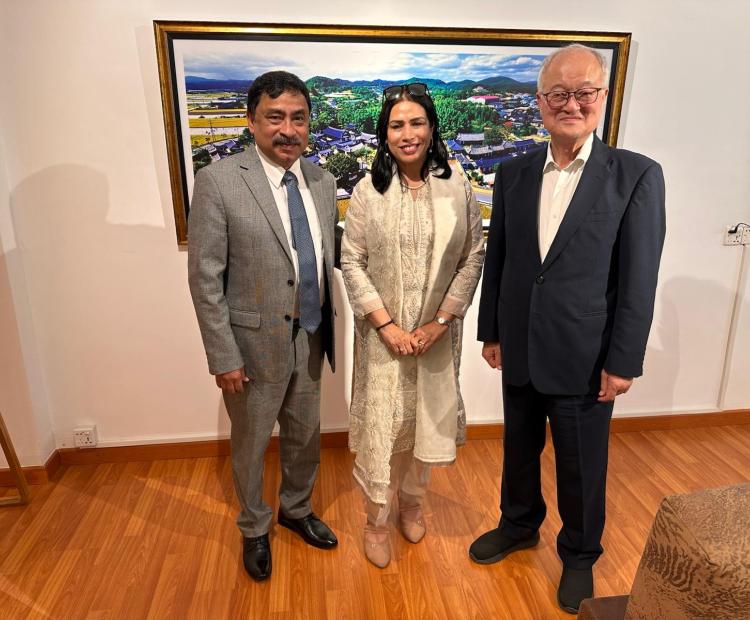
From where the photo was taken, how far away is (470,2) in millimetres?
2305

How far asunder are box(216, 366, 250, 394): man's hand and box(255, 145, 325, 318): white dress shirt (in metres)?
0.26

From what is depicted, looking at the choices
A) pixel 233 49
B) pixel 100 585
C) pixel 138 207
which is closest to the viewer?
pixel 100 585

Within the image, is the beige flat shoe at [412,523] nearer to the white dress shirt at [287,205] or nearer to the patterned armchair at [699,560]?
the white dress shirt at [287,205]

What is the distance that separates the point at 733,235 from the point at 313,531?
2.43 meters

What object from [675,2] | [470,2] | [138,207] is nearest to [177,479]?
[138,207]

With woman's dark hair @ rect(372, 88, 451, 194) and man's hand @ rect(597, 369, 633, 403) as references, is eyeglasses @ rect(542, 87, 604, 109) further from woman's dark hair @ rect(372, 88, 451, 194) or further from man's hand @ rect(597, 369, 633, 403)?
man's hand @ rect(597, 369, 633, 403)

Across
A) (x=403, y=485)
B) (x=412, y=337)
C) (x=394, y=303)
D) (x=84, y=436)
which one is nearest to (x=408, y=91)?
(x=394, y=303)

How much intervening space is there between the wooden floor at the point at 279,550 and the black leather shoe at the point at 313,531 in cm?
3

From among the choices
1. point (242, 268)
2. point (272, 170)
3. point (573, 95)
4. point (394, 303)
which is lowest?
point (394, 303)

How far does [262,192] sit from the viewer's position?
1.71 meters

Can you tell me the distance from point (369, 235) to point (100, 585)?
5.10ft

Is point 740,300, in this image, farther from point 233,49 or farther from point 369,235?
point 233,49

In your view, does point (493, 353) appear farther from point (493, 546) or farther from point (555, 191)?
point (493, 546)

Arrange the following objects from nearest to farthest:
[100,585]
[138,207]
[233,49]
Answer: [100,585] → [233,49] → [138,207]
